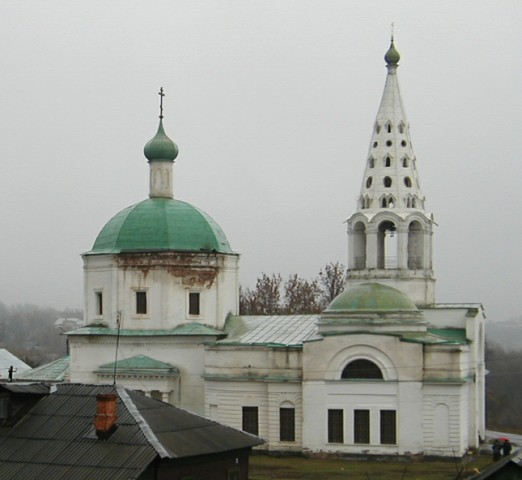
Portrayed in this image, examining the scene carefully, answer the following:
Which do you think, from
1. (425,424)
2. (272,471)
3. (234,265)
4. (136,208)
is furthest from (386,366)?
(136,208)

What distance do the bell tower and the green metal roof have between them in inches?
287

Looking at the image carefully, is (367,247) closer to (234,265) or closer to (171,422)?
(234,265)

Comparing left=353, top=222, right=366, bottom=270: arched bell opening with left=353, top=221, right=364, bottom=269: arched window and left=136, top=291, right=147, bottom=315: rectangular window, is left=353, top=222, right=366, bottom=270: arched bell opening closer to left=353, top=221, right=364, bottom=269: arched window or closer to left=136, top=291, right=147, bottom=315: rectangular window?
left=353, top=221, right=364, bottom=269: arched window

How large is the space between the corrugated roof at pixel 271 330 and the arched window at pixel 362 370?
7.12ft

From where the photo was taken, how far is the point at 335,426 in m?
38.7

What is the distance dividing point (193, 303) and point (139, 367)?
3232 millimetres

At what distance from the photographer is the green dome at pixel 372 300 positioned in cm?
3884

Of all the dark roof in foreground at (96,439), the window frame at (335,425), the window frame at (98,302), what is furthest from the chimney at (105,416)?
the window frame at (98,302)

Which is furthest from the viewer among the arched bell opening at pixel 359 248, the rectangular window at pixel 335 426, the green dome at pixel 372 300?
the arched bell opening at pixel 359 248

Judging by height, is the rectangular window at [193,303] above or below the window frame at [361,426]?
above

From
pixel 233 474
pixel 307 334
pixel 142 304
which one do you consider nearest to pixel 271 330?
pixel 307 334

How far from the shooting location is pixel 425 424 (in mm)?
37844

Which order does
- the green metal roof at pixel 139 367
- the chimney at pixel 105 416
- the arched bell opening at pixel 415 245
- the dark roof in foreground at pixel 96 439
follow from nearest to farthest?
the dark roof in foreground at pixel 96 439 → the chimney at pixel 105 416 → the green metal roof at pixel 139 367 → the arched bell opening at pixel 415 245

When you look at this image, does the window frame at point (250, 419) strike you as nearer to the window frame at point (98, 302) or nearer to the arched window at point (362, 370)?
the arched window at point (362, 370)
